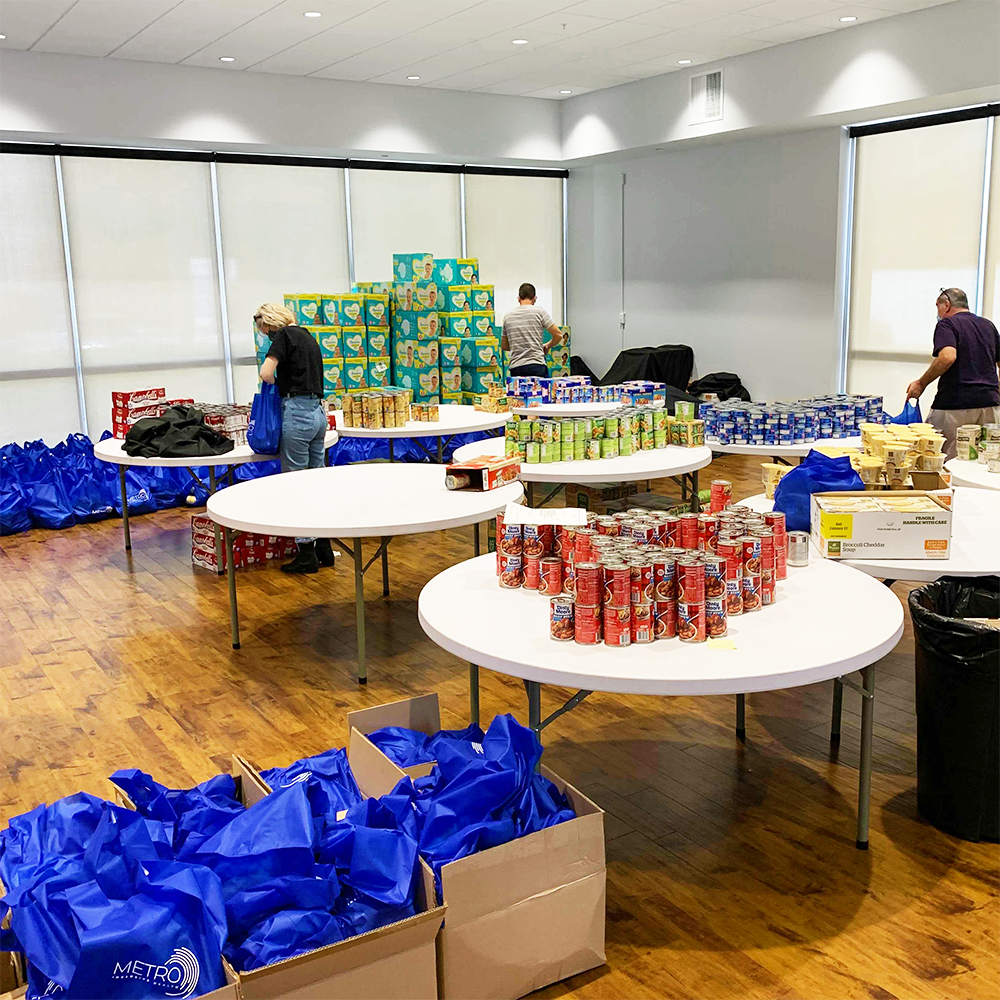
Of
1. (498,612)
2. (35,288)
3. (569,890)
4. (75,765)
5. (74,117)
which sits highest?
(74,117)

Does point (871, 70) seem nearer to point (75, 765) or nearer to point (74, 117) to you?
point (74, 117)

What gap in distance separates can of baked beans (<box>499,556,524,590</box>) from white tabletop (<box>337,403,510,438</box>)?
3.23 m

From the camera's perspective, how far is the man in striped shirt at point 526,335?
9109 mm

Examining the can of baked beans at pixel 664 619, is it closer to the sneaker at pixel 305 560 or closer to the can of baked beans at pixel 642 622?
the can of baked beans at pixel 642 622

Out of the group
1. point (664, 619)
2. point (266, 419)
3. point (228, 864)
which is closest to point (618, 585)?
point (664, 619)

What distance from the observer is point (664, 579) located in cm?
255

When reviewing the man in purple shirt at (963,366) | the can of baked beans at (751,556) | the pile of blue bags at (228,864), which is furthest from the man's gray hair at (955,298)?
the pile of blue bags at (228,864)

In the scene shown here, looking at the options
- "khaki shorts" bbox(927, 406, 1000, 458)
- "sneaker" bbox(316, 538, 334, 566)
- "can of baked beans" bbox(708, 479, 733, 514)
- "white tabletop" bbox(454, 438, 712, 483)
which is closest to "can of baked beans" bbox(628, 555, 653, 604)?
"can of baked beans" bbox(708, 479, 733, 514)

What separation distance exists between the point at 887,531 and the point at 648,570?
104cm

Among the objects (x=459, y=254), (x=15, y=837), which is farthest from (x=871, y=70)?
(x=15, y=837)

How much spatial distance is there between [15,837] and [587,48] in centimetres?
748

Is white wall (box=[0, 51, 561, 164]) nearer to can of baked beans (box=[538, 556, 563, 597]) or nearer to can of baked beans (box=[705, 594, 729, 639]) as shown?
can of baked beans (box=[538, 556, 563, 597])

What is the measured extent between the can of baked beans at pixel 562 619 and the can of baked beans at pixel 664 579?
8.4 inches

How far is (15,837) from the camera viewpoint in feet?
7.26
